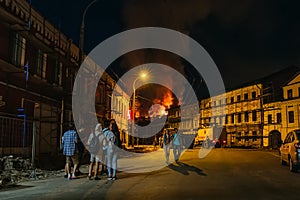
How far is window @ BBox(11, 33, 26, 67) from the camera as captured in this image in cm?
1642

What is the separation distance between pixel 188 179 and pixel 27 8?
1164cm

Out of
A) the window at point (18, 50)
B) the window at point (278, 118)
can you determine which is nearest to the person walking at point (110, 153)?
the window at point (18, 50)

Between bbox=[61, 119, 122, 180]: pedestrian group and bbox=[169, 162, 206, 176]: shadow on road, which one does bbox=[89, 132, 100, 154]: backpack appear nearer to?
bbox=[61, 119, 122, 180]: pedestrian group

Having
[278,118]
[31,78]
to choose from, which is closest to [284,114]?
[278,118]

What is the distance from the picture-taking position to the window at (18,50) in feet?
53.9

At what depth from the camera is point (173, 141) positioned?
18.4 meters

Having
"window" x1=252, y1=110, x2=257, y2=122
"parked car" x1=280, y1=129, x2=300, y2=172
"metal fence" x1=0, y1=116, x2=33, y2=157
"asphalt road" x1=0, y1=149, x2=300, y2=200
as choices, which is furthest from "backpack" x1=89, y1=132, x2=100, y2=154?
"window" x1=252, y1=110, x2=257, y2=122

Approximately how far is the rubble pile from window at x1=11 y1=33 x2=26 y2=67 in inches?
210

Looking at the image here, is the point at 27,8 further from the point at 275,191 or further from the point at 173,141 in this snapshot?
the point at 275,191

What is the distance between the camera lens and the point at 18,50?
55.3ft

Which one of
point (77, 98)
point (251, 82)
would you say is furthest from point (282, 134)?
point (77, 98)

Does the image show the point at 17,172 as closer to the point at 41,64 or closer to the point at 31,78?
the point at 31,78

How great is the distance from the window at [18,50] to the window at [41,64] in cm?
175

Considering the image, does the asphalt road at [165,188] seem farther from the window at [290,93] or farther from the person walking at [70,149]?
the window at [290,93]
